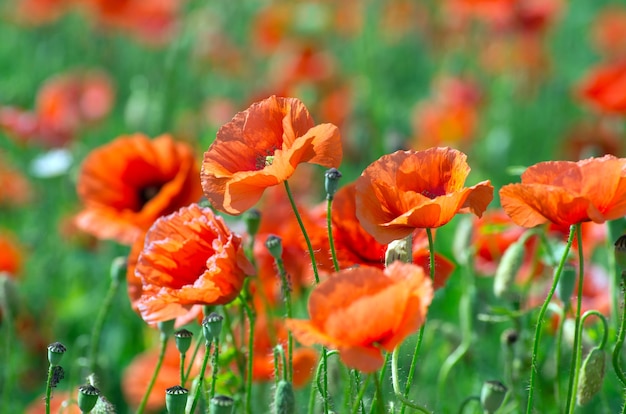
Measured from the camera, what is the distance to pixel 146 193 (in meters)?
2.20

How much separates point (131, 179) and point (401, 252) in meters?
A: 1.00

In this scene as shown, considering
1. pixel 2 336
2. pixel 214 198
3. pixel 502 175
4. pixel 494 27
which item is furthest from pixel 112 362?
pixel 494 27

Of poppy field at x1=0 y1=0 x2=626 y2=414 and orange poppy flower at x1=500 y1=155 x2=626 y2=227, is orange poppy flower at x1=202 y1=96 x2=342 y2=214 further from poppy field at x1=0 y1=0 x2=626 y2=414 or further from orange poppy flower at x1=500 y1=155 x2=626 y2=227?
orange poppy flower at x1=500 y1=155 x2=626 y2=227

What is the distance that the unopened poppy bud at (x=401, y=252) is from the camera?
1.29 metres

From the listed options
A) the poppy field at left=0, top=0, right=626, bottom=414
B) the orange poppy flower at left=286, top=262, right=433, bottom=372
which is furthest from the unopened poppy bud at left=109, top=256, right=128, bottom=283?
the orange poppy flower at left=286, top=262, right=433, bottom=372

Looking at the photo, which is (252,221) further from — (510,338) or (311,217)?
(510,338)

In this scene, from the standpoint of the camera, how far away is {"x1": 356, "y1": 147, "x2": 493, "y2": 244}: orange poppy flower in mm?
1217

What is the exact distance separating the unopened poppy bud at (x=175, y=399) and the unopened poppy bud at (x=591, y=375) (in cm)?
51

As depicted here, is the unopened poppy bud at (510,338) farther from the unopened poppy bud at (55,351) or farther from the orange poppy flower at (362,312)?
the unopened poppy bud at (55,351)

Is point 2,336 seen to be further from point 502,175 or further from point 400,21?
point 400,21

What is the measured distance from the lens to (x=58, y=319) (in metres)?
2.71

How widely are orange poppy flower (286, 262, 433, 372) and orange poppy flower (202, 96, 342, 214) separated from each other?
0.23 m

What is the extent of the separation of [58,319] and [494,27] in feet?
8.36

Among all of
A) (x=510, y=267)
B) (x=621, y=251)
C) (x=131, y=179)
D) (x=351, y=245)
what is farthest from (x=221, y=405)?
(x=131, y=179)
